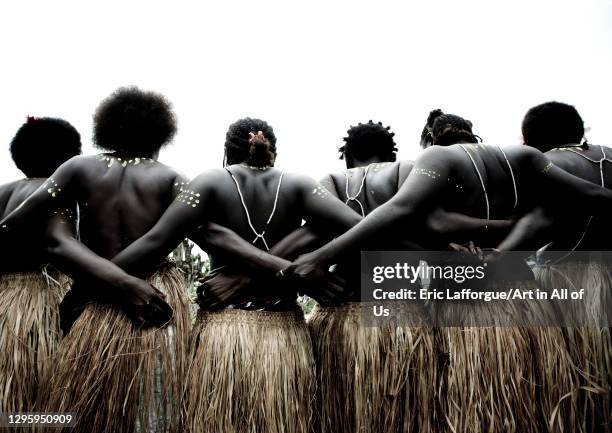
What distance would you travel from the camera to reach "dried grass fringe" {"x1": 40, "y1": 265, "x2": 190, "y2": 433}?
2100mm

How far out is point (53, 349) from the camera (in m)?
2.54

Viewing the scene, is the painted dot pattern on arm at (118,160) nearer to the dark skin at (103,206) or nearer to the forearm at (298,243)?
the dark skin at (103,206)

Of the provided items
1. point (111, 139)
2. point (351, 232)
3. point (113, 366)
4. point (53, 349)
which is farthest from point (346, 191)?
point (53, 349)

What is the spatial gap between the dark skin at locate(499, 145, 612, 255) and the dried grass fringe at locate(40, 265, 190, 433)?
184 centimetres

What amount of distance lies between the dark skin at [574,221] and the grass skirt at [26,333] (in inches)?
103

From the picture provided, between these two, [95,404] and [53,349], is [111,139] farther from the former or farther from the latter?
[95,404]

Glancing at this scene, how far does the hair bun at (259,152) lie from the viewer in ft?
7.72

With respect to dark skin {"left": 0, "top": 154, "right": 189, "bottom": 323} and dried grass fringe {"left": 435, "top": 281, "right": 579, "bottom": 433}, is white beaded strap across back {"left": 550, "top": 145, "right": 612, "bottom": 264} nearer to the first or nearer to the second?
dried grass fringe {"left": 435, "top": 281, "right": 579, "bottom": 433}

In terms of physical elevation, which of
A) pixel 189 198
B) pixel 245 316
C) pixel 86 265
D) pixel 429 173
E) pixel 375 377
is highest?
pixel 429 173

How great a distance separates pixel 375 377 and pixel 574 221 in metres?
1.30

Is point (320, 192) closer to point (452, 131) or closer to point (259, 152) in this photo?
point (259, 152)

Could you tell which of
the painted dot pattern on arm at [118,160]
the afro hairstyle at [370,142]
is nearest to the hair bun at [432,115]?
the afro hairstyle at [370,142]

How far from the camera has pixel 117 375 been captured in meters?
2.12

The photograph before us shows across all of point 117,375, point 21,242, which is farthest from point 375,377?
point 21,242
